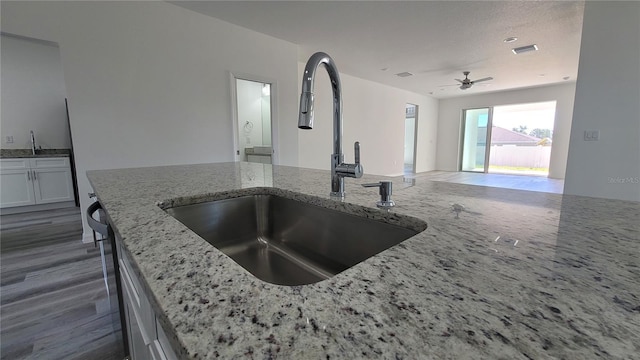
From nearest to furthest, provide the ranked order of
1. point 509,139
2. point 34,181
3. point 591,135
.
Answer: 1. point 591,135
2. point 34,181
3. point 509,139

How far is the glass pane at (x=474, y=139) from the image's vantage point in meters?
8.24

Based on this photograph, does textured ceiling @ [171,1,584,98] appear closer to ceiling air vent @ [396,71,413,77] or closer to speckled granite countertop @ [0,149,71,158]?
ceiling air vent @ [396,71,413,77]

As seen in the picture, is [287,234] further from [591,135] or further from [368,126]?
[368,126]

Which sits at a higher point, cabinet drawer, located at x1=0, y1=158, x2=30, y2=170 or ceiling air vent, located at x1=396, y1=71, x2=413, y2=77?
ceiling air vent, located at x1=396, y1=71, x2=413, y2=77

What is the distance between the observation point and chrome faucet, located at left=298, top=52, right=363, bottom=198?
0.76 metres

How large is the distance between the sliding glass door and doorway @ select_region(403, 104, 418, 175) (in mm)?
1710

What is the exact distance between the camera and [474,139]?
8500 mm

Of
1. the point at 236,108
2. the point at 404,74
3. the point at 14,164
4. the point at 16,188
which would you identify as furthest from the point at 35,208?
the point at 404,74

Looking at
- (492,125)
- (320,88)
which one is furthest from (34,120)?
(492,125)

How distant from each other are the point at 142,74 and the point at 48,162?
2656 millimetres

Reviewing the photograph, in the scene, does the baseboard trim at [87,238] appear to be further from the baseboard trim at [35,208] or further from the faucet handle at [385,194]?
the faucet handle at [385,194]

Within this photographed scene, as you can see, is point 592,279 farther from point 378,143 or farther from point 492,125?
point 492,125

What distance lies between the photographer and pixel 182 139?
310 cm

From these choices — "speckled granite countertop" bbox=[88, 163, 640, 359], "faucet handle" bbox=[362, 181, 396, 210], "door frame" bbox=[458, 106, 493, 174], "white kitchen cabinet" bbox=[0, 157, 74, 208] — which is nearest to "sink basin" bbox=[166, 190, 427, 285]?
"faucet handle" bbox=[362, 181, 396, 210]
